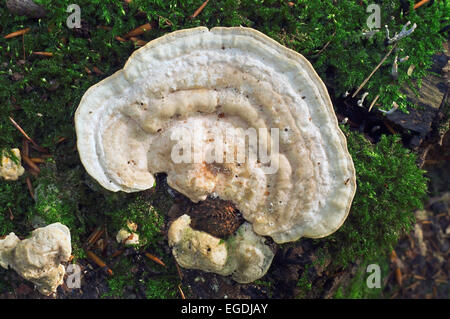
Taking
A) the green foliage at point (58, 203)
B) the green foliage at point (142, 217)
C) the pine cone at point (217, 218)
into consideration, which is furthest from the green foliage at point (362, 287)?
the green foliage at point (58, 203)

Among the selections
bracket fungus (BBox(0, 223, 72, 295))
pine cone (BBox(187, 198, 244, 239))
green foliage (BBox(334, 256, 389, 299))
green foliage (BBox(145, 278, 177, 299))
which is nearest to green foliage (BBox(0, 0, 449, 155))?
bracket fungus (BBox(0, 223, 72, 295))

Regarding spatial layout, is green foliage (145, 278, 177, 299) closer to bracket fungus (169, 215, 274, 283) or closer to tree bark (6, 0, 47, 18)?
bracket fungus (169, 215, 274, 283)

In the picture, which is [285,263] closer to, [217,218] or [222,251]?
[222,251]

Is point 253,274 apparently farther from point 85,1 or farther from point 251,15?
point 85,1

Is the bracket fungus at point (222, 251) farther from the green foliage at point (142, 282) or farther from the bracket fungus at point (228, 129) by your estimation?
the green foliage at point (142, 282)

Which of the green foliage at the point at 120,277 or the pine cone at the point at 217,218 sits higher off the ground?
the pine cone at the point at 217,218

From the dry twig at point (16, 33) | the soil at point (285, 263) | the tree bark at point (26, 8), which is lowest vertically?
the soil at point (285, 263)
